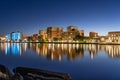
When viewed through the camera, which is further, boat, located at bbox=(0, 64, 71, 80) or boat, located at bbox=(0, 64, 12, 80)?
boat, located at bbox=(0, 64, 12, 80)

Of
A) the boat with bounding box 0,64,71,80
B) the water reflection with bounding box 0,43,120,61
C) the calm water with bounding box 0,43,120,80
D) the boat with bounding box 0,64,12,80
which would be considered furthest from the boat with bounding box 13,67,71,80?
the water reflection with bounding box 0,43,120,61

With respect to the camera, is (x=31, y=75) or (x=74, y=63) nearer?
(x=31, y=75)

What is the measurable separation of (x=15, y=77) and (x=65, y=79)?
1556 millimetres

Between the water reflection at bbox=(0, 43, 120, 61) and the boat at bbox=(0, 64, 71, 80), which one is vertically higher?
the boat at bbox=(0, 64, 71, 80)

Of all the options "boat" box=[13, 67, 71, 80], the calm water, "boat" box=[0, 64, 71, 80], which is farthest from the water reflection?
"boat" box=[13, 67, 71, 80]

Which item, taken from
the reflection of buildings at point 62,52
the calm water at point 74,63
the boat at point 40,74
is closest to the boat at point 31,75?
the boat at point 40,74

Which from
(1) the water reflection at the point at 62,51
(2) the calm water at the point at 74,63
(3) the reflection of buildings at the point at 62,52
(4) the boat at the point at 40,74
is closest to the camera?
(4) the boat at the point at 40,74

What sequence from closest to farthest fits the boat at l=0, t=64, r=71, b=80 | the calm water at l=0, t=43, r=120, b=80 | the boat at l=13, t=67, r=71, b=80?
the boat at l=13, t=67, r=71, b=80
the boat at l=0, t=64, r=71, b=80
the calm water at l=0, t=43, r=120, b=80

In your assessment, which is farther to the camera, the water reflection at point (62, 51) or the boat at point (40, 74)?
the water reflection at point (62, 51)

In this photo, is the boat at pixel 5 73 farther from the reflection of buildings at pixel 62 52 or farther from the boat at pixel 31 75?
the reflection of buildings at pixel 62 52

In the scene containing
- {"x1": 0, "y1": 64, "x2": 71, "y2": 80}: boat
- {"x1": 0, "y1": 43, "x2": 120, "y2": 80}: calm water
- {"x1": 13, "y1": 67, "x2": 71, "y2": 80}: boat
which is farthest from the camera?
{"x1": 0, "y1": 43, "x2": 120, "y2": 80}: calm water

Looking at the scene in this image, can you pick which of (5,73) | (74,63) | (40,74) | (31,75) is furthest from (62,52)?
Result: (40,74)

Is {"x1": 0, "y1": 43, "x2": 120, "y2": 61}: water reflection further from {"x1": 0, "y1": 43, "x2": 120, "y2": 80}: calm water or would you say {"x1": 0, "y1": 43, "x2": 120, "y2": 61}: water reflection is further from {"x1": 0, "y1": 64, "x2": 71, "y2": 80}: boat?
{"x1": 0, "y1": 64, "x2": 71, "y2": 80}: boat

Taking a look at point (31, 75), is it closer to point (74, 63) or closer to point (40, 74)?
point (40, 74)
